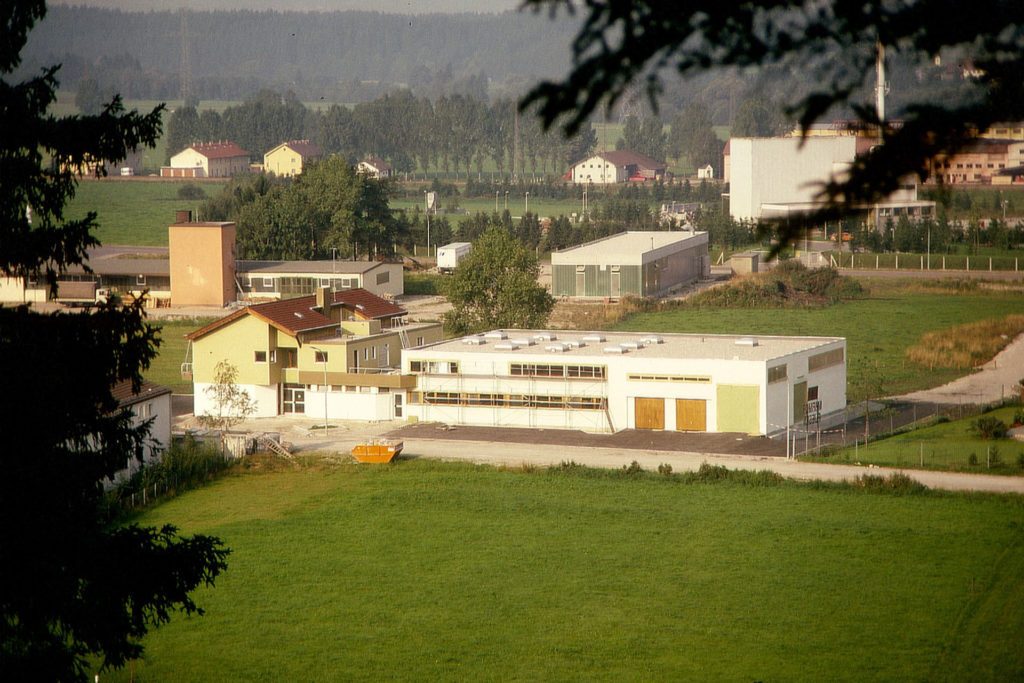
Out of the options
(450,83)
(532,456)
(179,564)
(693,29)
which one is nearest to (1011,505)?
(532,456)

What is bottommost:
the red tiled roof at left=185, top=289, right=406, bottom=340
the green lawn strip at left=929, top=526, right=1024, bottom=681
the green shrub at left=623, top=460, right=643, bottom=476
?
the green lawn strip at left=929, top=526, right=1024, bottom=681

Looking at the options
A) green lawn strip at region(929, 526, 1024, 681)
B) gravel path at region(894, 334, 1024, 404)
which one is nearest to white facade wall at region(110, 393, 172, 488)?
green lawn strip at region(929, 526, 1024, 681)

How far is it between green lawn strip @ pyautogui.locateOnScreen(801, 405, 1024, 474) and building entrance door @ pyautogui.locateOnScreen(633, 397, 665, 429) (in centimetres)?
317

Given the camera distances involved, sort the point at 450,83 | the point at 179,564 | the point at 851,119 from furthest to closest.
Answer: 1. the point at 450,83
2. the point at 179,564
3. the point at 851,119

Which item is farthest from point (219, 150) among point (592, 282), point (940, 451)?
point (940, 451)

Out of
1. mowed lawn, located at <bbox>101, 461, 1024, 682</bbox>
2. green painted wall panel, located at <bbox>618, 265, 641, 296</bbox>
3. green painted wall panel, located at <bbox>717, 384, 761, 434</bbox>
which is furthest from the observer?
green painted wall panel, located at <bbox>618, 265, 641, 296</bbox>

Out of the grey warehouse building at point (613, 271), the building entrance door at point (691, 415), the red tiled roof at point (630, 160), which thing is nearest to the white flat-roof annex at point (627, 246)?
the grey warehouse building at point (613, 271)

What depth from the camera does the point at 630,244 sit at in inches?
1753

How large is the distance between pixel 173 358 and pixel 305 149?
6428 cm

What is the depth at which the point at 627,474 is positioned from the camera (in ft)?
66.3

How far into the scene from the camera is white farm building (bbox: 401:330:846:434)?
76.4 ft

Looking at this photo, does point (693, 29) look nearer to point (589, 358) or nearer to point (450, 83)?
point (589, 358)

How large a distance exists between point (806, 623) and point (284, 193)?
39.7 m

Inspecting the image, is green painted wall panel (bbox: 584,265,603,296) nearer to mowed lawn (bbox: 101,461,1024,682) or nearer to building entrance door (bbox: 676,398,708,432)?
building entrance door (bbox: 676,398,708,432)
